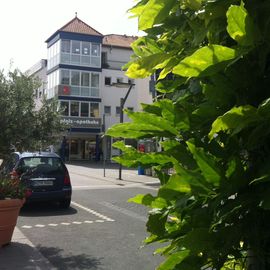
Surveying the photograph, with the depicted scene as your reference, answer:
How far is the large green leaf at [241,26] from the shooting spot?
1.13m

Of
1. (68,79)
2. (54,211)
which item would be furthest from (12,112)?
(68,79)

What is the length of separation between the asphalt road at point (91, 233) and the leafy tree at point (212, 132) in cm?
571

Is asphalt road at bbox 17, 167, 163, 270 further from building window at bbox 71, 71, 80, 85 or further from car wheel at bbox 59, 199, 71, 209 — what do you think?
building window at bbox 71, 71, 80, 85

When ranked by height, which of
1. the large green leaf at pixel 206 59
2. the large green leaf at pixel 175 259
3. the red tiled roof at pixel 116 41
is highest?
the red tiled roof at pixel 116 41

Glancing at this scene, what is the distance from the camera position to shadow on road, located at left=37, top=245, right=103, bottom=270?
277 inches

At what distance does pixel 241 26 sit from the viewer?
1.13 meters

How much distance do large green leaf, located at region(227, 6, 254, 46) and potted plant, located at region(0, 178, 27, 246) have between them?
721 centimetres

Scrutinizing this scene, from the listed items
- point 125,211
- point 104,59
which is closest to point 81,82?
point 104,59

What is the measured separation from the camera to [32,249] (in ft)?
26.1

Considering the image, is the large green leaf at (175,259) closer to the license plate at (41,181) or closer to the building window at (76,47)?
the license plate at (41,181)

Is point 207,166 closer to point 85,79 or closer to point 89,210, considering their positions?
point 89,210

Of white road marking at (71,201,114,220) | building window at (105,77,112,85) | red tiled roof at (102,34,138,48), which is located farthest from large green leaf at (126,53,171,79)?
A: red tiled roof at (102,34,138,48)

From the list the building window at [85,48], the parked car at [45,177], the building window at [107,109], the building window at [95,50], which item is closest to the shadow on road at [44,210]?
the parked car at [45,177]

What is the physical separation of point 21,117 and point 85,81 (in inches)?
1564
